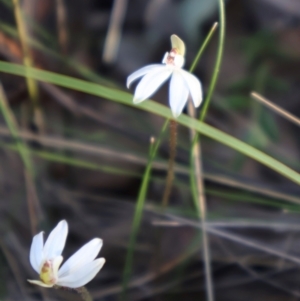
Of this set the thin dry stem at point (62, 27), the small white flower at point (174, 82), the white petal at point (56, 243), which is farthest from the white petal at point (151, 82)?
A: the thin dry stem at point (62, 27)

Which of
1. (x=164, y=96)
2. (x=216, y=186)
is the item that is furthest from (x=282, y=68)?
(x=216, y=186)

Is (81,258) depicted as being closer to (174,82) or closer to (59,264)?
(59,264)

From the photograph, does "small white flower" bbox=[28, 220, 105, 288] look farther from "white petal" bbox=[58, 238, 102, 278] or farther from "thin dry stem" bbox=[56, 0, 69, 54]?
"thin dry stem" bbox=[56, 0, 69, 54]

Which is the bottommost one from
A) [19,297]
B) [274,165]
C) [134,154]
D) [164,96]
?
[19,297]

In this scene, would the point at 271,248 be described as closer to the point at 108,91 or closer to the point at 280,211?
the point at 280,211

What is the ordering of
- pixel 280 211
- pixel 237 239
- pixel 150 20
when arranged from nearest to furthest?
pixel 237 239 < pixel 280 211 < pixel 150 20

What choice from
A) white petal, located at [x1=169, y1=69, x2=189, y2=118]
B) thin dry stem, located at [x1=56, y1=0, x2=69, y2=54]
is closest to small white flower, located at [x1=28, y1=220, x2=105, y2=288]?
white petal, located at [x1=169, y1=69, x2=189, y2=118]
